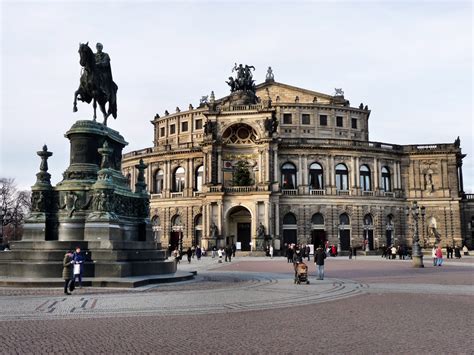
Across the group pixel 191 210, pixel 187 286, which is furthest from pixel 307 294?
pixel 191 210

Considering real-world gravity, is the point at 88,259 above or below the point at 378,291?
above

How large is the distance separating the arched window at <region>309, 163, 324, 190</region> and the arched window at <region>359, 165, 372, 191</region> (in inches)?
226

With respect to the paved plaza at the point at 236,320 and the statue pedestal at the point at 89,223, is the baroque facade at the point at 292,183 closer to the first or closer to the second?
the statue pedestal at the point at 89,223

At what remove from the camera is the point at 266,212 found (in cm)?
6031

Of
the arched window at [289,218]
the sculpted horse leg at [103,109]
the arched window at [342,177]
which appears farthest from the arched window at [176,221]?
the sculpted horse leg at [103,109]

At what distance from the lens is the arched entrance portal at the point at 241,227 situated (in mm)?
64125

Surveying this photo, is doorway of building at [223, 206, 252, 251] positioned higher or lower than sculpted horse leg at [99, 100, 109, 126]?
lower

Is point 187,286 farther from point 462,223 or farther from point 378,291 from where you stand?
point 462,223

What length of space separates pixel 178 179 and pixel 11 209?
29.0 metres

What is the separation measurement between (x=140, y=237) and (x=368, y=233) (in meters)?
48.4

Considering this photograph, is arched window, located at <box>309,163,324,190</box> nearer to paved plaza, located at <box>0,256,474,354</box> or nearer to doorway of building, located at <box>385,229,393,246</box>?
doorway of building, located at <box>385,229,393,246</box>

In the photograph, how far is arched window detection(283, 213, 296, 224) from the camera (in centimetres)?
6488

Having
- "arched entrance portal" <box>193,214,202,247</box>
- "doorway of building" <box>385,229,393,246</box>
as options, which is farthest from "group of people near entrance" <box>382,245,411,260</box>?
"arched entrance portal" <box>193,214,202,247</box>

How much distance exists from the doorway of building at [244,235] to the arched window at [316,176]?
1007cm
